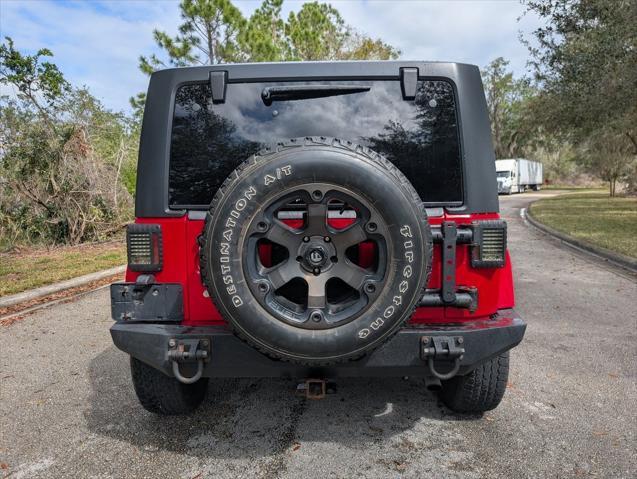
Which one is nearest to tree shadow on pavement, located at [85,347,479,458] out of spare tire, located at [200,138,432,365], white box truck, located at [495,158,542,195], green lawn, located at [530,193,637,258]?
spare tire, located at [200,138,432,365]

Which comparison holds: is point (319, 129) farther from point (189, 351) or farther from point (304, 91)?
point (189, 351)

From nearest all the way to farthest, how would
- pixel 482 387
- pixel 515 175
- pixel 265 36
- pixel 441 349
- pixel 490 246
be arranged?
pixel 441 349
pixel 490 246
pixel 482 387
pixel 265 36
pixel 515 175

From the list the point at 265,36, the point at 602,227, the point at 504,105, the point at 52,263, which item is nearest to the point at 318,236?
the point at 52,263

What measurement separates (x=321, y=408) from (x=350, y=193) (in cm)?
173

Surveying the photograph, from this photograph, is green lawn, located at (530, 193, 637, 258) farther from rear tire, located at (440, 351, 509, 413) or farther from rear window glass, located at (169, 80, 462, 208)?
rear window glass, located at (169, 80, 462, 208)

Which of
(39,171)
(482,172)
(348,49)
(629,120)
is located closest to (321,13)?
(348,49)

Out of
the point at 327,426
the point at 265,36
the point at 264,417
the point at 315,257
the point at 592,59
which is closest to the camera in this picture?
the point at 315,257

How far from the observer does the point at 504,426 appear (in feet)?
9.94

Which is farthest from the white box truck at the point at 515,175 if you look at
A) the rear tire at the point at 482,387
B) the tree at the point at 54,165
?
the rear tire at the point at 482,387

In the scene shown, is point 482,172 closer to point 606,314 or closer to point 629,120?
point 606,314

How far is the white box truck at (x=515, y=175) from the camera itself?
40.9 m

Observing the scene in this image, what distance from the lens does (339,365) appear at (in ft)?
8.21

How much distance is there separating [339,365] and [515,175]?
44.2m

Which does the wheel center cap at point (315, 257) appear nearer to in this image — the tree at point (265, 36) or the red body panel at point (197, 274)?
the red body panel at point (197, 274)
